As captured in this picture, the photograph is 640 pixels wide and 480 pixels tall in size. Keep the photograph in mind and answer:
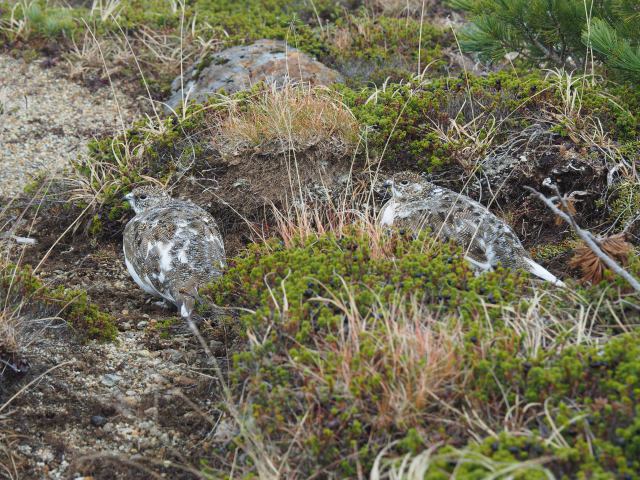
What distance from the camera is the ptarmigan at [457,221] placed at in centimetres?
545

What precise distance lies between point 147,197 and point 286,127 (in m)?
1.21

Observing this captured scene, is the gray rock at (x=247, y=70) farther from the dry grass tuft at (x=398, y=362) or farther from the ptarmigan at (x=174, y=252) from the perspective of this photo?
the dry grass tuft at (x=398, y=362)

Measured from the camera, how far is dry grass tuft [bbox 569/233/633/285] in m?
4.82

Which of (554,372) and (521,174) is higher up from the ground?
(554,372)

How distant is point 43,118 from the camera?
8.72 metres

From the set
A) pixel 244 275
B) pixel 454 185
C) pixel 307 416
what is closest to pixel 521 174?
pixel 454 185

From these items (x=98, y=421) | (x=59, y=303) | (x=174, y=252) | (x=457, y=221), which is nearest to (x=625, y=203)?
(x=457, y=221)

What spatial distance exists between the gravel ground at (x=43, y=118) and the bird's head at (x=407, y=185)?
3.30 m

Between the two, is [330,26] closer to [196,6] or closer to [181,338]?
[196,6]

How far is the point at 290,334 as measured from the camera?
438cm

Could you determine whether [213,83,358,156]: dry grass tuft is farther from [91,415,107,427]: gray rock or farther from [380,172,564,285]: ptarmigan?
[91,415,107,427]: gray rock

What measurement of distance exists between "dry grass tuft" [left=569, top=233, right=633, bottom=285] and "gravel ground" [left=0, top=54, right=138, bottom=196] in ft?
15.7

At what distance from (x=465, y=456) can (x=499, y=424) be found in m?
0.34

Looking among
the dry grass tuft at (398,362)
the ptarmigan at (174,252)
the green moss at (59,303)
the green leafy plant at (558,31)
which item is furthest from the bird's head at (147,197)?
the green leafy plant at (558,31)
